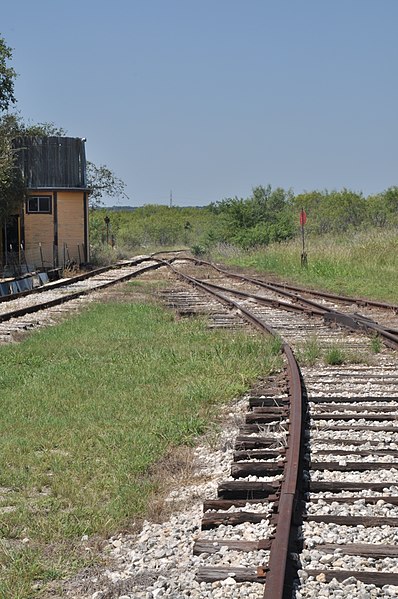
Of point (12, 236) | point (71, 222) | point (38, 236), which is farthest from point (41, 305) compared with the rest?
point (71, 222)

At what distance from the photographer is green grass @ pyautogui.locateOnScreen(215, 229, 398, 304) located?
76.6 feet

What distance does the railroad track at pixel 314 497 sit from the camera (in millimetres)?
4207

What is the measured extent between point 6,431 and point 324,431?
2.55 m

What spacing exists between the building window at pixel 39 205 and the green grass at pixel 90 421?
2662 centimetres

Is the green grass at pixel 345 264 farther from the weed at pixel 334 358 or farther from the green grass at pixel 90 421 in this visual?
the green grass at pixel 90 421

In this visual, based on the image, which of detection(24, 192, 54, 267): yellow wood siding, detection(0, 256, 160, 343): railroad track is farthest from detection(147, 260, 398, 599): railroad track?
detection(24, 192, 54, 267): yellow wood siding

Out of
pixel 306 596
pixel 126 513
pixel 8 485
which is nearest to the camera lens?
pixel 306 596

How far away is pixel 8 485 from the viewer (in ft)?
19.7

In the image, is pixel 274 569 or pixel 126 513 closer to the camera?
pixel 274 569

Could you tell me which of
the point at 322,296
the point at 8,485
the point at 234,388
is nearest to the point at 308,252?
the point at 322,296

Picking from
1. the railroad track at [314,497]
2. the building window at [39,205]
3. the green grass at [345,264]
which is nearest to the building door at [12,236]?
the building window at [39,205]

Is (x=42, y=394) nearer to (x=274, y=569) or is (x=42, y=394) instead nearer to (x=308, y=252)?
(x=274, y=569)

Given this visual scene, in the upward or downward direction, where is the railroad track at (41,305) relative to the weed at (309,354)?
downward

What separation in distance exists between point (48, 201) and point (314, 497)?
35.5 metres
